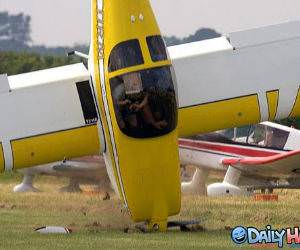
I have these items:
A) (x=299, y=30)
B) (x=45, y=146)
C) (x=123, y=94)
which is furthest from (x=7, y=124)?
(x=299, y=30)

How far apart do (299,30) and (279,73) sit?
876mm

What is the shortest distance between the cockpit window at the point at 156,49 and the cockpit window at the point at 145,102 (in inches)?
6.5

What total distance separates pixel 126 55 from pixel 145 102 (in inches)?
29.3

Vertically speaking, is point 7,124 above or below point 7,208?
above

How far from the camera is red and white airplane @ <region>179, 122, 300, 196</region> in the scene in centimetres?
3238

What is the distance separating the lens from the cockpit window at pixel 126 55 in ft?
61.2

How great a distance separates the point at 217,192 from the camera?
1287 inches

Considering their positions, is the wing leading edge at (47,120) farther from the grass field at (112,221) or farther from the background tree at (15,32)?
the background tree at (15,32)

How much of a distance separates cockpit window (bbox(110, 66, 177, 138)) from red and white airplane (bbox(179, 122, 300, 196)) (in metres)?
12.8

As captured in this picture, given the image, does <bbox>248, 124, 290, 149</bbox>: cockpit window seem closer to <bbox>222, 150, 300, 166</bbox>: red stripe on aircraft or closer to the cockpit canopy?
<bbox>222, 150, 300, 166</bbox>: red stripe on aircraft

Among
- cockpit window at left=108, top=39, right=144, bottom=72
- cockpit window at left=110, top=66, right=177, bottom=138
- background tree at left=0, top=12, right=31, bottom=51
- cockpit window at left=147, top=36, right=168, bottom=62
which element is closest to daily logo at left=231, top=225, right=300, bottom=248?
cockpit window at left=110, top=66, right=177, bottom=138

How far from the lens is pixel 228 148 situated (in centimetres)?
3419

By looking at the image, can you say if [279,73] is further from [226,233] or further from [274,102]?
[226,233]

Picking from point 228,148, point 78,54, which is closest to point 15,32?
point 228,148
